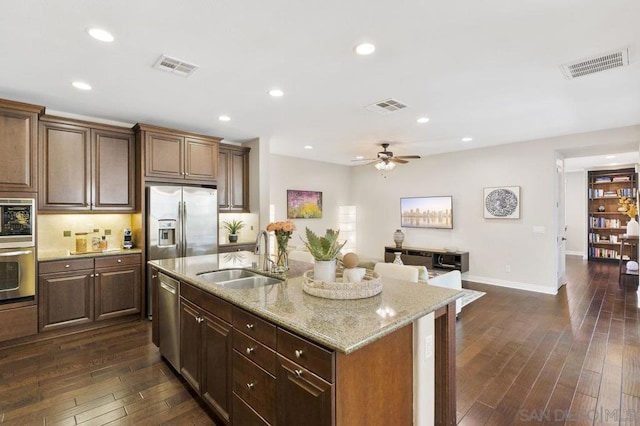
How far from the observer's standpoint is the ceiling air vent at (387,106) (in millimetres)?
3693

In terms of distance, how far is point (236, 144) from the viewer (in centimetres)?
571


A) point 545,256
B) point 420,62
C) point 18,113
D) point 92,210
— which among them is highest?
point 420,62

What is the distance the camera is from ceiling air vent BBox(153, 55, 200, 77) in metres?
2.68

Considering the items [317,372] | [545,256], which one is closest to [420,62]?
[317,372]

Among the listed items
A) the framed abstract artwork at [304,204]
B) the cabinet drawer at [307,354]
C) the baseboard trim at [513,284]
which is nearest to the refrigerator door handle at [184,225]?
the framed abstract artwork at [304,204]

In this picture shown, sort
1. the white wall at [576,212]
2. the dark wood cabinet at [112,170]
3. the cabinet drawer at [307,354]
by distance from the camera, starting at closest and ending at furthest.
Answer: the cabinet drawer at [307,354]
the dark wood cabinet at [112,170]
the white wall at [576,212]

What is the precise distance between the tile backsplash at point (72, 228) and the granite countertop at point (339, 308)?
Answer: 2.62 m

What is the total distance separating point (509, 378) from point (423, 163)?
17.1ft

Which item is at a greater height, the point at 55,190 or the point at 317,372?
the point at 55,190

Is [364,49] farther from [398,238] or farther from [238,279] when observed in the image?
[398,238]

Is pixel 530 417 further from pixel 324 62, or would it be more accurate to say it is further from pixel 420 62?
pixel 324 62

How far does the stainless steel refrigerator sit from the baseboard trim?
5.00 m

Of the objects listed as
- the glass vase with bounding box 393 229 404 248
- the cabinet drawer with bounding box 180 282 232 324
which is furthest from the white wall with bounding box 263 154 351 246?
the cabinet drawer with bounding box 180 282 232 324

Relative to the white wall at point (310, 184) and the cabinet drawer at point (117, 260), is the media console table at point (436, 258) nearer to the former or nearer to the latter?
the white wall at point (310, 184)
